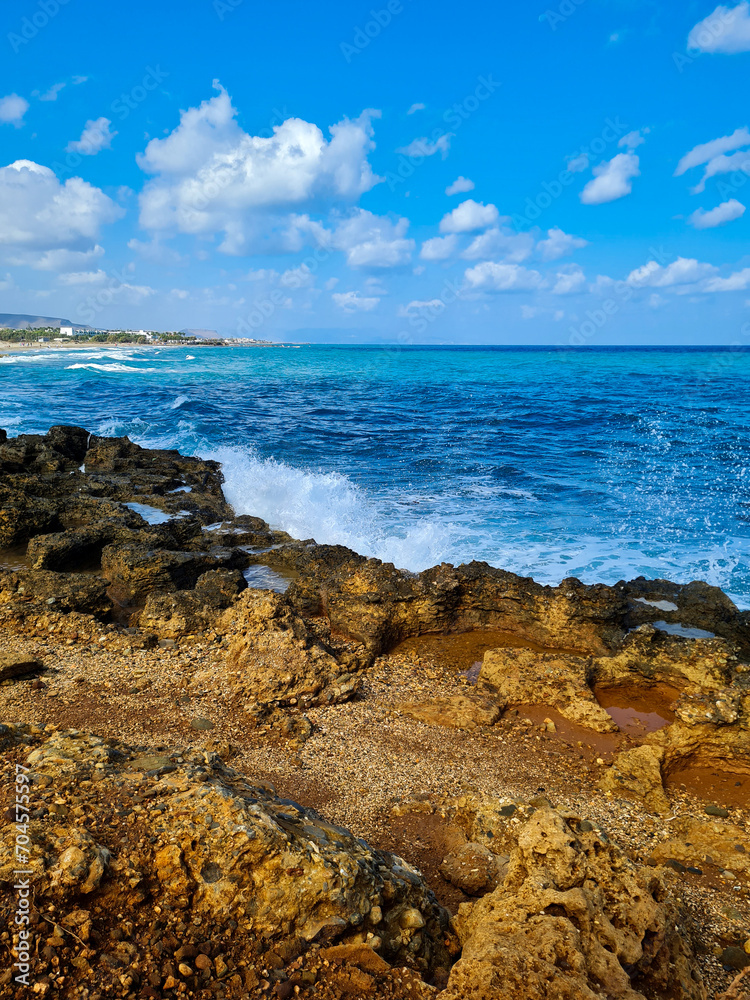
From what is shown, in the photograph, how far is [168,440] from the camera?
20.7m

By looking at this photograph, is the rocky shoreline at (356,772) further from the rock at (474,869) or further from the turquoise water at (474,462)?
the turquoise water at (474,462)

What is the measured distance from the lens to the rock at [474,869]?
3.41m

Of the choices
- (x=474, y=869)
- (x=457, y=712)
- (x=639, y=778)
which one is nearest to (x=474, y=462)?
(x=457, y=712)

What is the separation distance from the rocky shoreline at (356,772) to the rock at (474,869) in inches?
0.6

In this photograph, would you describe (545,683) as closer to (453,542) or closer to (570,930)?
(570,930)

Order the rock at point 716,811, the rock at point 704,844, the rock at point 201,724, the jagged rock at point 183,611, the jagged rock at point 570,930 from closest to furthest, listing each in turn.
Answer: the jagged rock at point 570,930
the rock at point 704,844
the rock at point 716,811
the rock at point 201,724
the jagged rock at point 183,611

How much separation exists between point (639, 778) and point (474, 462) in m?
14.6

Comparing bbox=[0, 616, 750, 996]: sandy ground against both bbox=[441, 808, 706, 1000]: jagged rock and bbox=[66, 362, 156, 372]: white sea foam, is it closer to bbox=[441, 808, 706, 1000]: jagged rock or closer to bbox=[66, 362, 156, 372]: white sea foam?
bbox=[441, 808, 706, 1000]: jagged rock

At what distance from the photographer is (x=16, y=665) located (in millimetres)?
5480

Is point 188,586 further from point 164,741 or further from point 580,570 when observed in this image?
point 580,570

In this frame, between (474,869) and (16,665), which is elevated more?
(16,665)

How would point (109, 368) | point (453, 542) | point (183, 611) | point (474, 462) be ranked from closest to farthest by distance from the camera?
point (183, 611)
point (453, 542)
point (474, 462)
point (109, 368)

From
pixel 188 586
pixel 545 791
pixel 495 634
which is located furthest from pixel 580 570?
pixel 188 586

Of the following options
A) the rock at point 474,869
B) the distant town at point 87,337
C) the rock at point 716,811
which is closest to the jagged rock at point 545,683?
the rock at point 716,811
